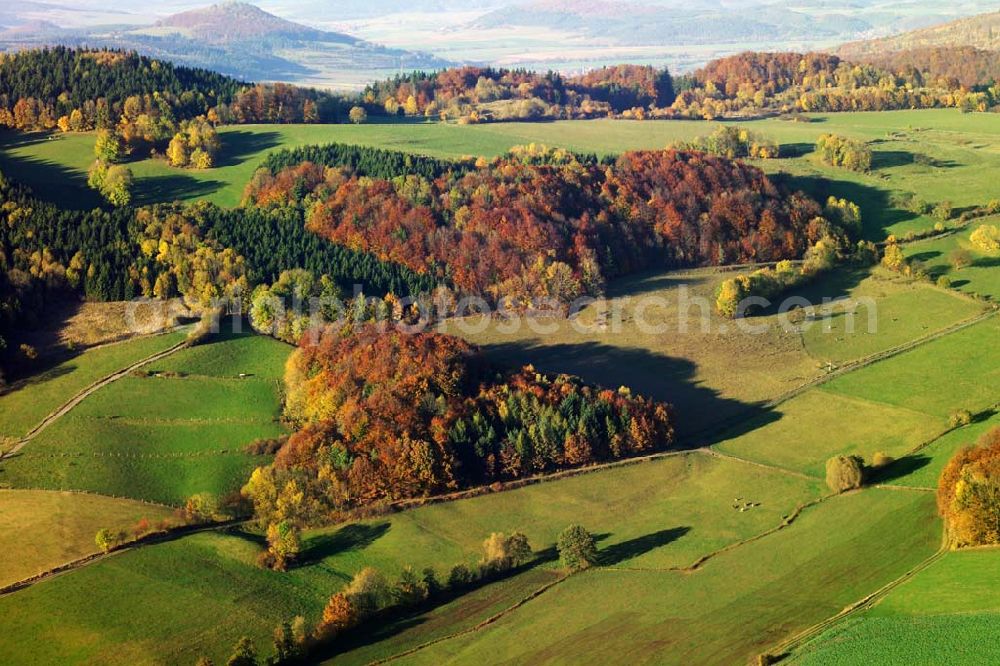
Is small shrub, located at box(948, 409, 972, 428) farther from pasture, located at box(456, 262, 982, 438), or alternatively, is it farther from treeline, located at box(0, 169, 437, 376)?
treeline, located at box(0, 169, 437, 376)

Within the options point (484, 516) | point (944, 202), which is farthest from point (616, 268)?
point (484, 516)

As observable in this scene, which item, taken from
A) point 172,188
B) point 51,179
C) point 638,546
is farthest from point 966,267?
point 51,179

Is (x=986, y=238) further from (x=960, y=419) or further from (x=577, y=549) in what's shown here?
(x=577, y=549)

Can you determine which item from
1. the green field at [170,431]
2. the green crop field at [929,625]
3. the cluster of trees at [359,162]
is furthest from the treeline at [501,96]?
the green crop field at [929,625]

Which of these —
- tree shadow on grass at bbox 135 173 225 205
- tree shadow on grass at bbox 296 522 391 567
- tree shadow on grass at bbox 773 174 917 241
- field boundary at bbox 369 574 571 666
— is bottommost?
field boundary at bbox 369 574 571 666

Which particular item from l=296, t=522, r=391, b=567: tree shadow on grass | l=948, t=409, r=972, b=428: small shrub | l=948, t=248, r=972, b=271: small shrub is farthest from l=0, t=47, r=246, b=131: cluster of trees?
l=948, t=409, r=972, b=428: small shrub

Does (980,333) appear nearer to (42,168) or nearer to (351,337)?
(351,337)
